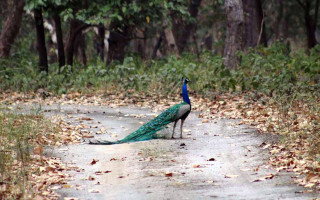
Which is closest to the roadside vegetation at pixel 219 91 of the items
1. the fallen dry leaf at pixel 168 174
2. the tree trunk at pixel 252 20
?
the fallen dry leaf at pixel 168 174

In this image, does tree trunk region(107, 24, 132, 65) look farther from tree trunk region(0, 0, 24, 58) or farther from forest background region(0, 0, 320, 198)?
tree trunk region(0, 0, 24, 58)

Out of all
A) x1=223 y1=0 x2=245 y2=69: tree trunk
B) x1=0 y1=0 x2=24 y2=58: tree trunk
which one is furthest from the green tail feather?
x1=0 y1=0 x2=24 y2=58: tree trunk

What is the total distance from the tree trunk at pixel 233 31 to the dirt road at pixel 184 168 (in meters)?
6.79

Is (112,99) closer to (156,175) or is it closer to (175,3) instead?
(175,3)

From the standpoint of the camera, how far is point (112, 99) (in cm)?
1568

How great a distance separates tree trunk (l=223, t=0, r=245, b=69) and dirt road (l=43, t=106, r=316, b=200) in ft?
22.3

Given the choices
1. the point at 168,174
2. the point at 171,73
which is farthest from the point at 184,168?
the point at 171,73

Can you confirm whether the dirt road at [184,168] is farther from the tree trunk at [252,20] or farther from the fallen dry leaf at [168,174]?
the tree trunk at [252,20]

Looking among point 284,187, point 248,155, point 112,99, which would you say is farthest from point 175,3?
point 284,187

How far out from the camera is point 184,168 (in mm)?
7570

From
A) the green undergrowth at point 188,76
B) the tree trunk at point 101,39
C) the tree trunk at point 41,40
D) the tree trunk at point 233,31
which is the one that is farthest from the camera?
the tree trunk at point 101,39

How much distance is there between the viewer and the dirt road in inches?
251

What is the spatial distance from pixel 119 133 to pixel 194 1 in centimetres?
2131

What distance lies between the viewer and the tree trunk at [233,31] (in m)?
17.4
